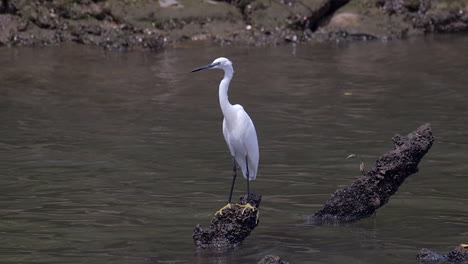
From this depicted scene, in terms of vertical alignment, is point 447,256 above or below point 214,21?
below

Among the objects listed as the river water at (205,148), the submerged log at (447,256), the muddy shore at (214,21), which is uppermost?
the muddy shore at (214,21)

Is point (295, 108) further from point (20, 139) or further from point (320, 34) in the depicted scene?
point (320, 34)

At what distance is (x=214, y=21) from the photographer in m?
19.3

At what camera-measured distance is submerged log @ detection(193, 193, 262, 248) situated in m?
6.50

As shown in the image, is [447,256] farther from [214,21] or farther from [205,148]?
[214,21]

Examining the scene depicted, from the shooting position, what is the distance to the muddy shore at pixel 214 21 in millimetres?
18516

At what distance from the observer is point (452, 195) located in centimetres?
838

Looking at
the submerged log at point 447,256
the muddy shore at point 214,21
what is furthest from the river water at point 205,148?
the muddy shore at point 214,21

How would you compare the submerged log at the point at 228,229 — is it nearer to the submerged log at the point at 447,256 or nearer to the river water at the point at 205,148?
the river water at the point at 205,148

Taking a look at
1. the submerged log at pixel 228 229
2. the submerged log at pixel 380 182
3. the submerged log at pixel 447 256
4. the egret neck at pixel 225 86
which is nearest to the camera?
the submerged log at pixel 447 256

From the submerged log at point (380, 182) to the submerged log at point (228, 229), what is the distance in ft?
3.45

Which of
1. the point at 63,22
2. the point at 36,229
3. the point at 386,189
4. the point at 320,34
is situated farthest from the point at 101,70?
the point at 386,189

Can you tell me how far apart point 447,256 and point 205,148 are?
16.4 ft

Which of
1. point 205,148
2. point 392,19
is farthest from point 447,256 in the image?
point 392,19
